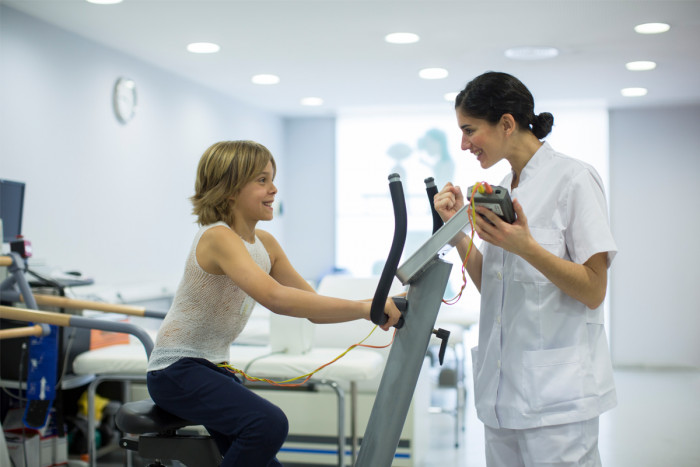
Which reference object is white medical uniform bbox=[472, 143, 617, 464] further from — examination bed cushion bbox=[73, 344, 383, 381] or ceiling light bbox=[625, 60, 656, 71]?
ceiling light bbox=[625, 60, 656, 71]

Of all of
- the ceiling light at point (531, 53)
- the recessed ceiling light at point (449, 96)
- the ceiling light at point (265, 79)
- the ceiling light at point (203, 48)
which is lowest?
the ceiling light at point (203, 48)

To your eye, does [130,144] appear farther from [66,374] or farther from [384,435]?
[384,435]

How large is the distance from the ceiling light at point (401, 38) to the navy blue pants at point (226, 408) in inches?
114

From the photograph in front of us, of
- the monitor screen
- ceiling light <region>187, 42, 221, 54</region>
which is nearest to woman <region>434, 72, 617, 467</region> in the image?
the monitor screen

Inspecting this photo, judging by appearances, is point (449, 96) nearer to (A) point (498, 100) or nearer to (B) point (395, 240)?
(A) point (498, 100)

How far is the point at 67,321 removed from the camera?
261 centimetres

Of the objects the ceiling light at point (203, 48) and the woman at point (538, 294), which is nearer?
the woman at point (538, 294)

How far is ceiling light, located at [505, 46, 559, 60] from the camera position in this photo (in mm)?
4543

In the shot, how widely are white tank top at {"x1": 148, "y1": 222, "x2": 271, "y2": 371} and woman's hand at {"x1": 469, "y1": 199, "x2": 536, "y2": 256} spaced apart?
0.69 m

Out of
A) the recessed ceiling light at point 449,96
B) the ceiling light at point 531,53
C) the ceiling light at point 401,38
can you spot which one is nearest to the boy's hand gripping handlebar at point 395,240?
the ceiling light at point 401,38

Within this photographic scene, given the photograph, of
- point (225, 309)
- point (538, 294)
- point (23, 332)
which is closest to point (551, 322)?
point (538, 294)

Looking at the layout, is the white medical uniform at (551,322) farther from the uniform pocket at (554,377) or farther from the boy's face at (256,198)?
the boy's face at (256,198)

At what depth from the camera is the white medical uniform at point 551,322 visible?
1.46 metres

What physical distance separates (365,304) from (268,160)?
494mm
